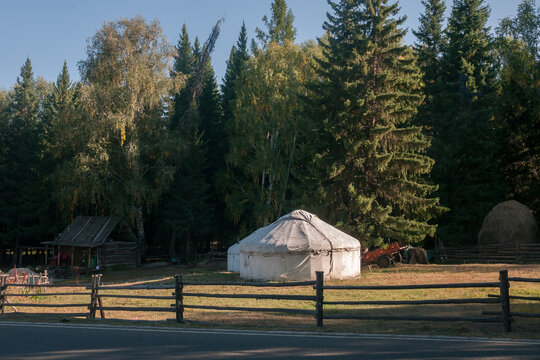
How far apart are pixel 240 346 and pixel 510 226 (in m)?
25.3

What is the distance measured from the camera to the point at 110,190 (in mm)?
31828

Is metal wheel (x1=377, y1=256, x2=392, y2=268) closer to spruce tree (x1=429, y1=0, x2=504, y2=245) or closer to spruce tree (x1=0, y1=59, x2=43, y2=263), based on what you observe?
spruce tree (x1=429, y1=0, x2=504, y2=245)

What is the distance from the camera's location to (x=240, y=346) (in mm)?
7891

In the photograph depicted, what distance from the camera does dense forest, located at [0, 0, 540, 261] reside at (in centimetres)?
2623

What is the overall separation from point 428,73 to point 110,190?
25.2 metres

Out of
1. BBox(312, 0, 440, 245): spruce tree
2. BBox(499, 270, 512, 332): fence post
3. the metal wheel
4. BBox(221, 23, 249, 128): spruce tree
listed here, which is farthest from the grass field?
BBox(221, 23, 249, 128): spruce tree

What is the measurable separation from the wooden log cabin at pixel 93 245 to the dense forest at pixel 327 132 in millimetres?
1355

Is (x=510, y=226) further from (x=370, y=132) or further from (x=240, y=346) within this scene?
(x=240, y=346)

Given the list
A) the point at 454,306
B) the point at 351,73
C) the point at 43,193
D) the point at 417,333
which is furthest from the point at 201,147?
the point at 417,333

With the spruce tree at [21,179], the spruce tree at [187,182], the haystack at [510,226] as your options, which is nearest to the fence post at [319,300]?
the haystack at [510,226]

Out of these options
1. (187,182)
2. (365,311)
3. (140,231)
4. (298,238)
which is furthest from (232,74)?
(365,311)

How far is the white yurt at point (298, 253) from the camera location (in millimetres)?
20188

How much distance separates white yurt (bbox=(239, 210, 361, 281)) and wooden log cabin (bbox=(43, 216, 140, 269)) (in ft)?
50.9

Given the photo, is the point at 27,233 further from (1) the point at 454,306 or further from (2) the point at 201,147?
(1) the point at 454,306
